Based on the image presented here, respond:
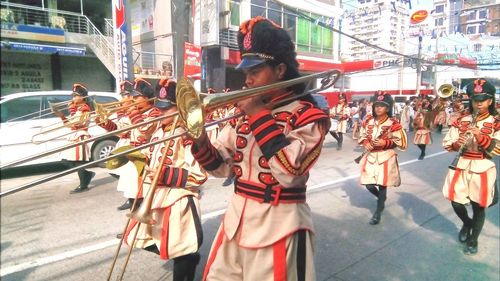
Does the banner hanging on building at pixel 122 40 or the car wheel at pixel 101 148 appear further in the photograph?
the banner hanging on building at pixel 122 40

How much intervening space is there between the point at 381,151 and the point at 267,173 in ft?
12.0

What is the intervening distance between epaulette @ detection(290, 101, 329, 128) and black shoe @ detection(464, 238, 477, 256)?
10.2ft

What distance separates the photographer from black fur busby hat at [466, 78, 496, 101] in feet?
13.1

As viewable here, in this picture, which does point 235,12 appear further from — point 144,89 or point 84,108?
point 144,89

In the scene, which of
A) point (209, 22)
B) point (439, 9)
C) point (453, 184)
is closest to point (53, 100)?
point (453, 184)

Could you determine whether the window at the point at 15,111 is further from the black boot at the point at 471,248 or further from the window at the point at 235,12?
the window at the point at 235,12

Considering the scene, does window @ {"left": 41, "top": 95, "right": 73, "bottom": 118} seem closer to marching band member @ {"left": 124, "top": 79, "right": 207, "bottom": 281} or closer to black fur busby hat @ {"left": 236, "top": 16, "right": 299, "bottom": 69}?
marching band member @ {"left": 124, "top": 79, "right": 207, "bottom": 281}

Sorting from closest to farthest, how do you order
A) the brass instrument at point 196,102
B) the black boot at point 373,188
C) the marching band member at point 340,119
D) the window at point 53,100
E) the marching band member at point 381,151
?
the brass instrument at point 196,102
the marching band member at point 381,151
the black boot at point 373,188
the window at point 53,100
the marching band member at point 340,119

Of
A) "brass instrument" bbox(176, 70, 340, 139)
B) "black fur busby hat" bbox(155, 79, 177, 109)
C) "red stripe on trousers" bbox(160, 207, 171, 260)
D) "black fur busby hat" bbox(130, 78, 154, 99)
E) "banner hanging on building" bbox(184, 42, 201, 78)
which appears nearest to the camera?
"brass instrument" bbox(176, 70, 340, 139)

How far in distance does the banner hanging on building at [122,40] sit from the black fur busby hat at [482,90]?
8.63 meters

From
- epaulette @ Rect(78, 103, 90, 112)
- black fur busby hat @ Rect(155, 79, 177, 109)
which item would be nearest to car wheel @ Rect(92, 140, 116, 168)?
epaulette @ Rect(78, 103, 90, 112)

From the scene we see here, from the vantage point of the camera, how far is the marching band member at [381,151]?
4.96m

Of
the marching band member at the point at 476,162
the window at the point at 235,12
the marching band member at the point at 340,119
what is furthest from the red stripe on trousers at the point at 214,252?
the window at the point at 235,12

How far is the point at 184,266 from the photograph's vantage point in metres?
2.74
